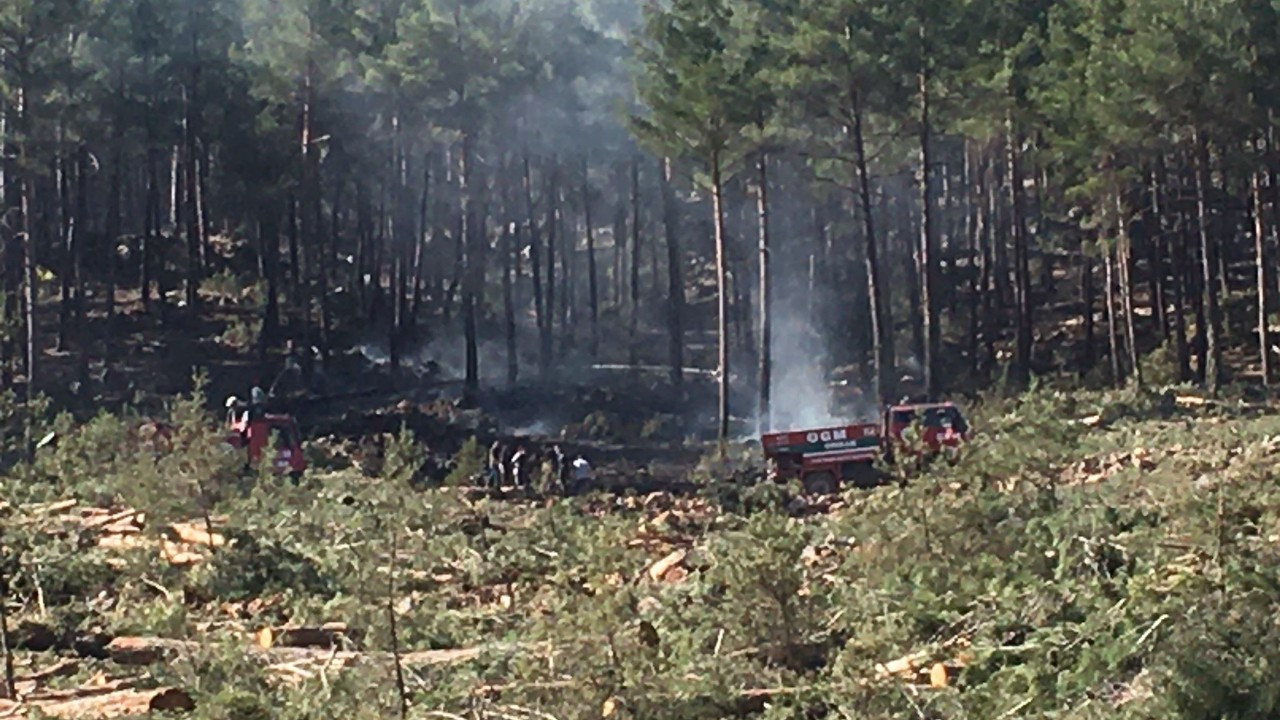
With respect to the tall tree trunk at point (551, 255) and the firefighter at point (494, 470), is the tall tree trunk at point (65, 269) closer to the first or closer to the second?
the tall tree trunk at point (551, 255)

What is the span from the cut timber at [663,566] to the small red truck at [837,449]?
36.8 ft

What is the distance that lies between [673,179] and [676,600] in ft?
139

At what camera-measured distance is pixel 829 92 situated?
39875mm

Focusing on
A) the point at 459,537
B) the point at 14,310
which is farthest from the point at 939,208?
the point at 459,537

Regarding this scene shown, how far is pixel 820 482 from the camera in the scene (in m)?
29.7

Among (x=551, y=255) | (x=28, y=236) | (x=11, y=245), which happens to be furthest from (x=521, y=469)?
(x=551, y=255)

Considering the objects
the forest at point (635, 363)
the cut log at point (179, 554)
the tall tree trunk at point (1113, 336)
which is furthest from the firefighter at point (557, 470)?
the tall tree trunk at point (1113, 336)

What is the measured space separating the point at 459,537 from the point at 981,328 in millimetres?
37952

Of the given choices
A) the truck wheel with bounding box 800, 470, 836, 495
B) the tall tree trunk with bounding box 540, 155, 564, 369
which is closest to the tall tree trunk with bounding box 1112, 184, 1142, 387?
the truck wheel with bounding box 800, 470, 836, 495

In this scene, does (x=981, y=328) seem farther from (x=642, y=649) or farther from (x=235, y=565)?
(x=642, y=649)

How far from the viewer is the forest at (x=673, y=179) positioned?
3850cm

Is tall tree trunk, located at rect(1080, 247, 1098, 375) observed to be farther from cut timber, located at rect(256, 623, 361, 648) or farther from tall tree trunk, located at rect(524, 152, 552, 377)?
cut timber, located at rect(256, 623, 361, 648)

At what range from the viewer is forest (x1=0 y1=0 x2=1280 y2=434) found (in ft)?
126

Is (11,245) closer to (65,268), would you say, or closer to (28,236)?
(65,268)
